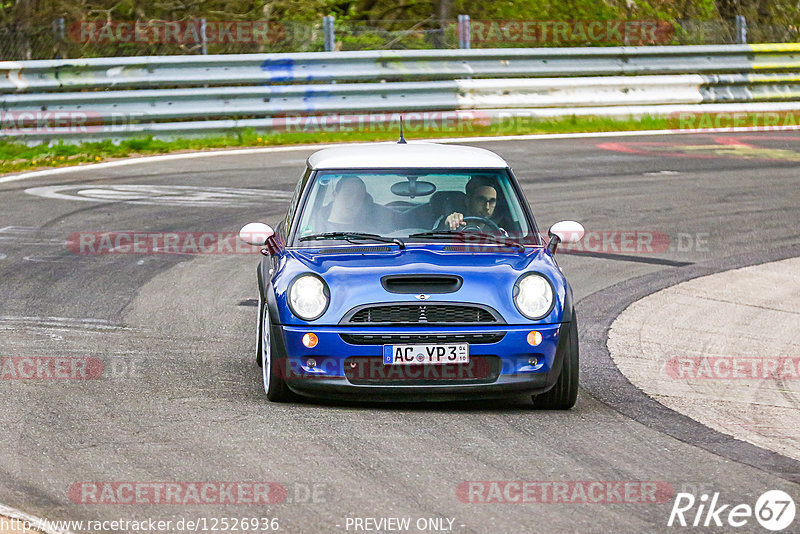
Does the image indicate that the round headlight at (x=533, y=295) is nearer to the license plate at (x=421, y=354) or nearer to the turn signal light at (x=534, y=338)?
the turn signal light at (x=534, y=338)

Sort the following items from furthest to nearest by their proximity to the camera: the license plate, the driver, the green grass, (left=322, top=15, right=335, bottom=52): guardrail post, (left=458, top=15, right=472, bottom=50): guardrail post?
1. (left=458, top=15, right=472, bottom=50): guardrail post
2. (left=322, top=15, right=335, bottom=52): guardrail post
3. the green grass
4. the driver
5. the license plate

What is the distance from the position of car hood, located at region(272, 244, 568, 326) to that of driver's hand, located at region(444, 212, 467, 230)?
1.37 ft

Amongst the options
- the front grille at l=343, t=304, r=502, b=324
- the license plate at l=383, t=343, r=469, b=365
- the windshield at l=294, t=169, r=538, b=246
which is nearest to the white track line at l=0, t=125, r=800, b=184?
the windshield at l=294, t=169, r=538, b=246

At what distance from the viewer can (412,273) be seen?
692 cm

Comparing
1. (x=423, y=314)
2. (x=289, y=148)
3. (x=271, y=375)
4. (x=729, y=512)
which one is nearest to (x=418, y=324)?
(x=423, y=314)

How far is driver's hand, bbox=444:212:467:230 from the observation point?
306 inches

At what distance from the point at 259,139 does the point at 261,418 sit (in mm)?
12906

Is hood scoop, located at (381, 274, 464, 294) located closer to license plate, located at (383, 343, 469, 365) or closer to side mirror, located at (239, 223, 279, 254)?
license plate, located at (383, 343, 469, 365)

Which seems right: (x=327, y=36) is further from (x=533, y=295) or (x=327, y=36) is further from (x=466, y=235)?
(x=533, y=295)

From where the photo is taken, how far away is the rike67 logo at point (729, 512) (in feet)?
16.5

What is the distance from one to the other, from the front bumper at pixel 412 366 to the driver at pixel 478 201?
1.14m

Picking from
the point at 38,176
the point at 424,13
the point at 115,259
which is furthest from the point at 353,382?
the point at 424,13

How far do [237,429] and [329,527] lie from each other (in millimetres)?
1556

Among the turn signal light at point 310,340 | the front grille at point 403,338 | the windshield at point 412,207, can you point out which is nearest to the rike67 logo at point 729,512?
the front grille at point 403,338
